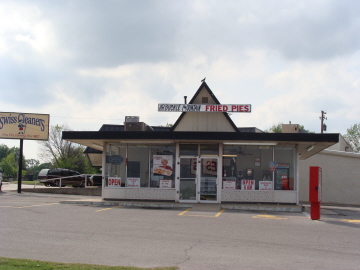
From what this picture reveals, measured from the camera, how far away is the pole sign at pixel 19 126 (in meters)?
29.0

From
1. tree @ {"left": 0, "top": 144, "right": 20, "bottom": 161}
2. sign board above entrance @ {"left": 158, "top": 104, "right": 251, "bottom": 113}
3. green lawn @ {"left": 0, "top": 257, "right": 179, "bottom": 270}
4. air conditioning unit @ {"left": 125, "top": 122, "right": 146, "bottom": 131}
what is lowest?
green lawn @ {"left": 0, "top": 257, "right": 179, "bottom": 270}

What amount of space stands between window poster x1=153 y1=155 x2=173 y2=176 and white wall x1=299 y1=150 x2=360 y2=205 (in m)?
13.5

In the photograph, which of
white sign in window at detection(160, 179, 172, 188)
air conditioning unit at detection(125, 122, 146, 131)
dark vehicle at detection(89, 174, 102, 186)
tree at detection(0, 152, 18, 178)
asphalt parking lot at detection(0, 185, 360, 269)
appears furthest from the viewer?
tree at detection(0, 152, 18, 178)

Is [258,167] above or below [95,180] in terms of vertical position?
above

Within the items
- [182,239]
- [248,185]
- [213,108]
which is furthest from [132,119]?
[182,239]

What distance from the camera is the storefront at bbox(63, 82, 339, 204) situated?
18469 millimetres

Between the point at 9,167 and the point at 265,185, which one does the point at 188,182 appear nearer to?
the point at 265,185

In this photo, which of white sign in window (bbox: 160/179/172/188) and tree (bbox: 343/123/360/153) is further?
tree (bbox: 343/123/360/153)

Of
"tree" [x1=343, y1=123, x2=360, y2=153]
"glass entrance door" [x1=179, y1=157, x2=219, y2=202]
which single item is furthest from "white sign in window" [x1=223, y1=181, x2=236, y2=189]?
"tree" [x1=343, y1=123, x2=360, y2=153]

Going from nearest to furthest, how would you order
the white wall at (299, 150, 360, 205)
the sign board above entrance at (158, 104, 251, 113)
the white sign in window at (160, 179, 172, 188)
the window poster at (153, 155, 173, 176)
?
the white sign in window at (160, 179, 172, 188) → the window poster at (153, 155, 173, 176) → the sign board above entrance at (158, 104, 251, 113) → the white wall at (299, 150, 360, 205)

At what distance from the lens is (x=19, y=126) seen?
29.1m

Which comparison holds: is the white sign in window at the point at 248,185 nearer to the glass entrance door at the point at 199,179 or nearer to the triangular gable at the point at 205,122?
the glass entrance door at the point at 199,179

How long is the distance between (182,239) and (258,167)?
987 centimetres

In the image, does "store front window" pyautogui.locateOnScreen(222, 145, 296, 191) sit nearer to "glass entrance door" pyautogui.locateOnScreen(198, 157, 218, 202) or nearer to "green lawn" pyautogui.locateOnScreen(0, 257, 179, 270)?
"glass entrance door" pyautogui.locateOnScreen(198, 157, 218, 202)
